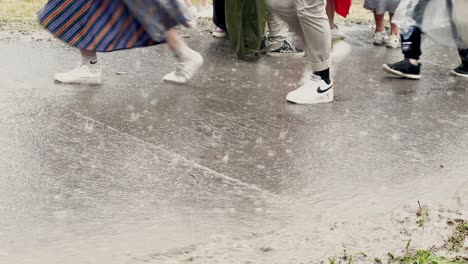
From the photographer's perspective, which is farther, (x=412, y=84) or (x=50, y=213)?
(x=412, y=84)

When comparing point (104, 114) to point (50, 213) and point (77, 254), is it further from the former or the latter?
point (77, 254)

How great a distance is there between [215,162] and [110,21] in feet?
5.40

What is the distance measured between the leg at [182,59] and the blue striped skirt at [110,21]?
94 mm

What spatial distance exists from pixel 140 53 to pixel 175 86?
994 millimetres

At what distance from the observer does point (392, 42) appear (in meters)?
6.99

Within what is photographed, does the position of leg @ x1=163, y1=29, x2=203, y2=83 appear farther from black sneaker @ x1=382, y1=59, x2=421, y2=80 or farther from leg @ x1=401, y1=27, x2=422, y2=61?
leg @ x1=401, y1=27, x2=422, y2=61

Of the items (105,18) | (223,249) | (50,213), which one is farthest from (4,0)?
(223,249)

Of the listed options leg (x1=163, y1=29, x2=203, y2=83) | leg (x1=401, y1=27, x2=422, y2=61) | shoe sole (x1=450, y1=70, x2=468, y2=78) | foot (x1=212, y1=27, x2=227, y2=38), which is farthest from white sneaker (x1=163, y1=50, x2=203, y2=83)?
shoe sole (x1=450, y1=70, x2=468, y2=78)

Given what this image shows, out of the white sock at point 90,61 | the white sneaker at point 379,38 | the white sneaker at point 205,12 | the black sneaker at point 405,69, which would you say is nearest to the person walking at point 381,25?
the white sneaker at point 379,38

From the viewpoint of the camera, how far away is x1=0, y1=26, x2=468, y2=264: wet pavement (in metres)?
2.97

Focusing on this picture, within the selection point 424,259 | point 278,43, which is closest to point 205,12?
point 278,43

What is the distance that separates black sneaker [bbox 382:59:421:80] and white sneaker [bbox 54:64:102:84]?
7.06 ft

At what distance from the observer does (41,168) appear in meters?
3.66

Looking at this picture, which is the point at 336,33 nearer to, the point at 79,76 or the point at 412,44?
the point at 412,44
